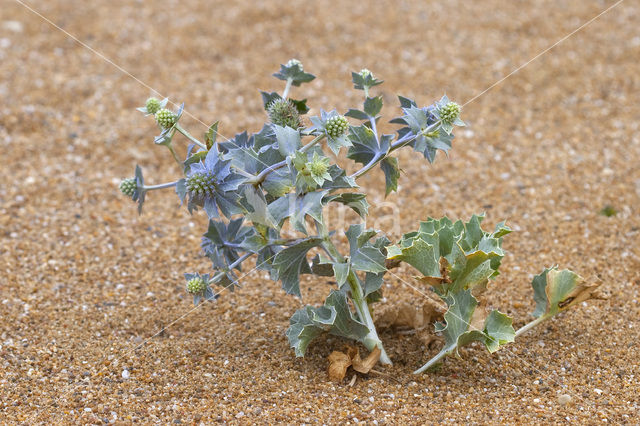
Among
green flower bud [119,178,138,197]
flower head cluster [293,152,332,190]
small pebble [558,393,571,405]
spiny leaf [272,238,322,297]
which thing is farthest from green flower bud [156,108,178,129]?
small pebble [558,393,571,405]

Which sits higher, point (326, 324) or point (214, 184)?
point (214, 184)

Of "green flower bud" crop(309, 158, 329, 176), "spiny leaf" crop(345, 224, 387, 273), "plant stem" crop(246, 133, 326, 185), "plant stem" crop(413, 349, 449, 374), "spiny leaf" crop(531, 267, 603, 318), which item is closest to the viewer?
"green flower bud" crop(309, 158, 329, 176)

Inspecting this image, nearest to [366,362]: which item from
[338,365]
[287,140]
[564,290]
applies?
[338,365]

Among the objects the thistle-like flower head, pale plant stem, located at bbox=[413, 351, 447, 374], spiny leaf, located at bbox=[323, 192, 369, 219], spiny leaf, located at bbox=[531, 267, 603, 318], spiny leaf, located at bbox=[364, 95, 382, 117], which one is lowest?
pale plant stem, located at bbox=[413, 351, 447, 374]

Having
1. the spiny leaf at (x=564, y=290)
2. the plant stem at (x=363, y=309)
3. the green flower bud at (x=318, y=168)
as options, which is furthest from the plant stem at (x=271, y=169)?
the spiny leaf at (x=564, y=290)

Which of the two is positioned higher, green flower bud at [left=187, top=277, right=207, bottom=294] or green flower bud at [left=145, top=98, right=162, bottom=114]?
green flower bud at [left=145, top=98, right=162, bottom=114]

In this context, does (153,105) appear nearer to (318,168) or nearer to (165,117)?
(165,117)

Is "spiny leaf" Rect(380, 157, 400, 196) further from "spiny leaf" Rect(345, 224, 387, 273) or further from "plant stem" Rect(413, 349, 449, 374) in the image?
"plant stem" Rect(413, 349, 449, 374)
